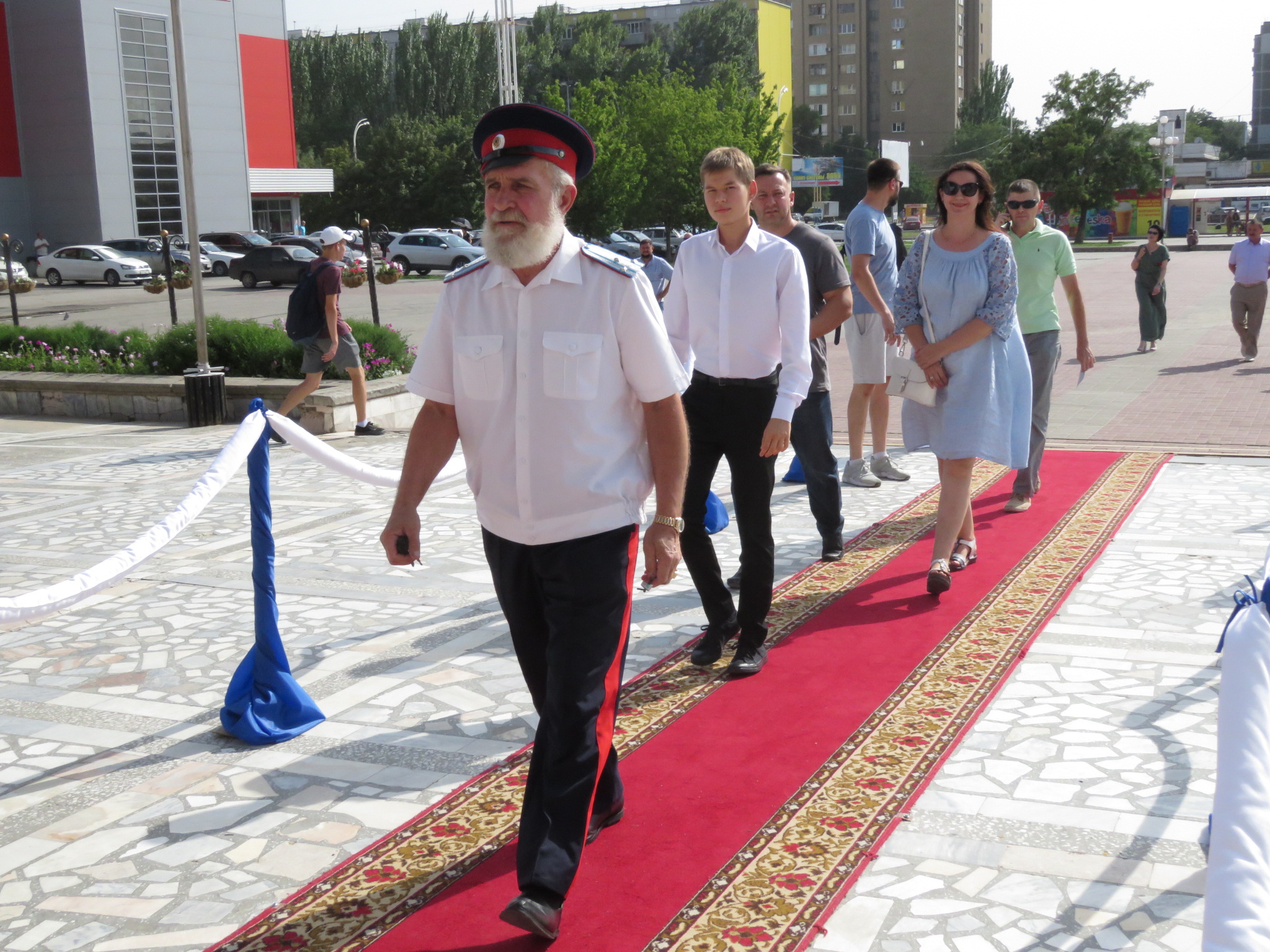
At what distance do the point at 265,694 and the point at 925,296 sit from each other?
11.4 feet

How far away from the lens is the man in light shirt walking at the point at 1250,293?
15000 mm

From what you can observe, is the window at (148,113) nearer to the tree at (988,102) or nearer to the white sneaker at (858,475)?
the white sneaker at (858,475)

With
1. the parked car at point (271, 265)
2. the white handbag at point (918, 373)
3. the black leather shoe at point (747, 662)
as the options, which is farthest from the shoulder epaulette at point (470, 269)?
the parked car at point (271, 265)

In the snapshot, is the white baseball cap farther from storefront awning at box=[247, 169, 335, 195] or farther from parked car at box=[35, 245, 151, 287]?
storefront awning at box=[247, 169, 335, 195]

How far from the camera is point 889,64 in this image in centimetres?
12162

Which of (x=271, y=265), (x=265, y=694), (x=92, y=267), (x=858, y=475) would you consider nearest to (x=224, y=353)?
(x=858, y=475)

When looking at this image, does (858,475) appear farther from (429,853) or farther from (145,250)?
(145,250)

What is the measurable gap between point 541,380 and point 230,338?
11.3 m

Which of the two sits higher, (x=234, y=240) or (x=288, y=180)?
(x=288, y=180)

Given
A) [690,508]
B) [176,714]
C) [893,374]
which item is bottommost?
[176,714]

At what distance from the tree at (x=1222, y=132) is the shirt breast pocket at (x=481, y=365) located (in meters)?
171

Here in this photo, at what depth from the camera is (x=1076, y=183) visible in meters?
63.5

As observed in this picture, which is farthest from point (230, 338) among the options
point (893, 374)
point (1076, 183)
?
point (1076, 183)

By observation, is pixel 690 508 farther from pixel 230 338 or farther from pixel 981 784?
pixel 230 338
